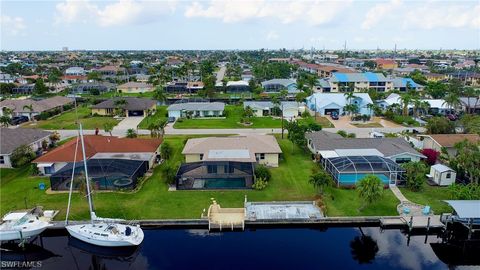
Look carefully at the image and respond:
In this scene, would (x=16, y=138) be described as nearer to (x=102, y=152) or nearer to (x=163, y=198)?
(x=102, y=152)

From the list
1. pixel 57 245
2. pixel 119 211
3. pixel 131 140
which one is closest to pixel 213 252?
pixel 119 211

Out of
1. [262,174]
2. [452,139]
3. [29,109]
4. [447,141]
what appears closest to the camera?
[262,174]

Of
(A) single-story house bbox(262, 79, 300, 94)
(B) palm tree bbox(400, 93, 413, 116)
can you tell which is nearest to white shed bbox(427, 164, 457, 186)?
(B) palm tree bbox(400, 93, 413, 116)

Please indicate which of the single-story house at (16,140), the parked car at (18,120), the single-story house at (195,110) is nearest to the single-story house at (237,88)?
the single-story house at (195,110)

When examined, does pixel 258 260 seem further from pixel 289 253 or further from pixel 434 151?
pixel 434 151

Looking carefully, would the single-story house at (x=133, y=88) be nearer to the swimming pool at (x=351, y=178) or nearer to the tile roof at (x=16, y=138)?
the tile roof at (x=16, y=138)

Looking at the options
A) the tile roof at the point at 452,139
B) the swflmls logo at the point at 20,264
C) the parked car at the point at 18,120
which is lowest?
the swflmls logo at the point at 20,264

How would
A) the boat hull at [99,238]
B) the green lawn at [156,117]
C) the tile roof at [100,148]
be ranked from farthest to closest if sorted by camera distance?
the green lawn at [156,117], the tile roof at [100,148], the boat hull at [99,238]

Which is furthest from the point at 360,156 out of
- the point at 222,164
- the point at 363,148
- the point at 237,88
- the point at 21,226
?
the point at 237,88
